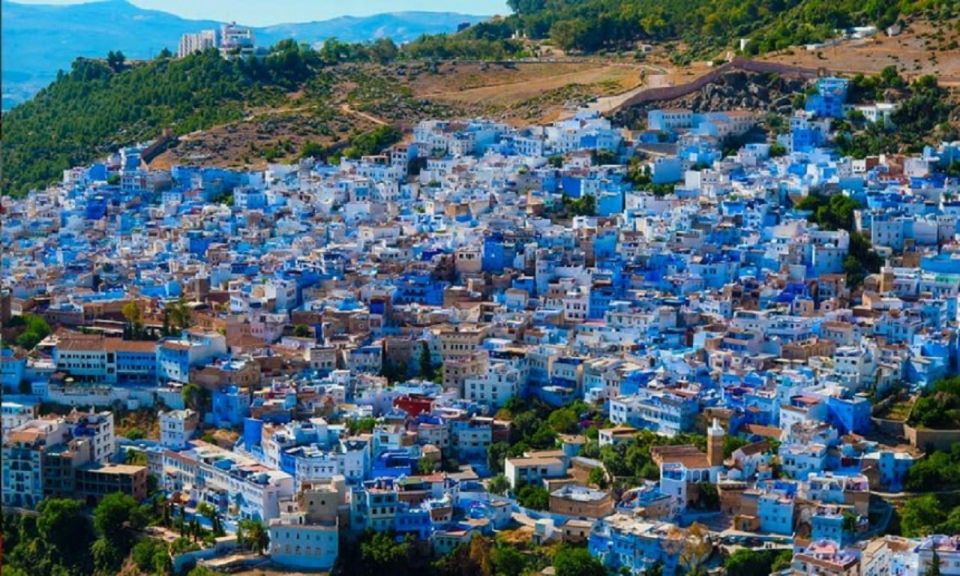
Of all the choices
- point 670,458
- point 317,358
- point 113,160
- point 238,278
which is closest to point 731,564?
point 670,458

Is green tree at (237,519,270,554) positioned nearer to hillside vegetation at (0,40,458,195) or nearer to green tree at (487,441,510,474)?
green tree at (487,441,510,474)

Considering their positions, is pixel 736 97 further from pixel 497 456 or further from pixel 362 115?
pixel 497 456

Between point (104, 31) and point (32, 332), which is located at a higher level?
point (104, 31)

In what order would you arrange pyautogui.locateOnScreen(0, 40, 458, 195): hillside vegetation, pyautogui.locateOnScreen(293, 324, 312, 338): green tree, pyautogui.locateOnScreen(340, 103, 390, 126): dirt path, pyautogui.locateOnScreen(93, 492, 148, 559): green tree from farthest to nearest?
pyautogui.locateOnScreen(0, 40, 458, 195): hillside vegetation, pyautogui.locateOnScreen(340, 103, 390, 126): dirt path, pyautogui.locateOnScreen(293, 324, 312, 338): green tree, pyautogui.locateOnScreen(93, 492, 148, 559): green tree

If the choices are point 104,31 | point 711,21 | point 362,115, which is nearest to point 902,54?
point 711,21

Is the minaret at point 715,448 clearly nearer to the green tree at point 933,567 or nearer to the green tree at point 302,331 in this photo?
the green tree at point 933,567

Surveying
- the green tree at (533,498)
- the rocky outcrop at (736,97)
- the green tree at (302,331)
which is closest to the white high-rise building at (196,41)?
the rocky outcrop at (736,97)

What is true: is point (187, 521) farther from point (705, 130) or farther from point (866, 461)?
point (705, 130)

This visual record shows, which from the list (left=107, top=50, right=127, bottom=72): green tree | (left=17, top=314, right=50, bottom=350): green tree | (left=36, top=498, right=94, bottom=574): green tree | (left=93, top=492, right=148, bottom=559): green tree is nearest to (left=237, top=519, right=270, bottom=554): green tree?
(left=93, top=492, right=148, bottom=559): green tree

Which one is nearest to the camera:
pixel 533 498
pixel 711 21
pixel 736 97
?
pixel 533 498
